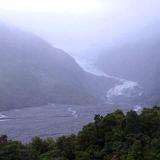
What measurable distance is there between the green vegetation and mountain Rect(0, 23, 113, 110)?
124843mm

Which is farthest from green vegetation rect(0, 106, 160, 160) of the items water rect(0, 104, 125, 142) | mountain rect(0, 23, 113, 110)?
mountain rect(0, 23, 113, 110)

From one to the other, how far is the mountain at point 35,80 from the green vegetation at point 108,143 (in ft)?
410

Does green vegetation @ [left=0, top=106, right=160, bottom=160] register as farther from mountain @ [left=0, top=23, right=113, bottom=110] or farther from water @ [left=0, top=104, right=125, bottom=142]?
mountain @ [left=0, top=23, right=113, bottom=110]

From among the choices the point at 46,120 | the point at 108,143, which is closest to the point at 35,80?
the point at 46,120

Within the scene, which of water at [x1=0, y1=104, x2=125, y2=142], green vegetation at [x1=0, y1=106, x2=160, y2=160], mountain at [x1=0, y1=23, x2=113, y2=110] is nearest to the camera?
green vegetation at [x1=0, y1=106, x2=160, y2=160]

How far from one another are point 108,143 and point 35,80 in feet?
493

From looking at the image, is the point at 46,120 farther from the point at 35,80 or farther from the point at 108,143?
the point at 108,143

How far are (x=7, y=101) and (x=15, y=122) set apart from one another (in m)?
25.6

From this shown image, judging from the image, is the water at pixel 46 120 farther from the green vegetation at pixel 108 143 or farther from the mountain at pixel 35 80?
the green vegetation at pixel 108 143

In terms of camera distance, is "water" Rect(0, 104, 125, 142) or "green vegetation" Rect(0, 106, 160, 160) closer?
"green vegetation" Rect(0, 106, 160, 160)

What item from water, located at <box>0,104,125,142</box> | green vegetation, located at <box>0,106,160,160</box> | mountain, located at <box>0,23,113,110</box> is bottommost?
green vegetation, located at <box>0,106,160,160</box>

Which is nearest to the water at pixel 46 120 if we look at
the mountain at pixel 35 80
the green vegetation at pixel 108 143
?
the mountain at pixel 35 80

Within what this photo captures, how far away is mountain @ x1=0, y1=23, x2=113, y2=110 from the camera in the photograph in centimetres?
16125

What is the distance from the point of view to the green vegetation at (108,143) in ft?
73.2
